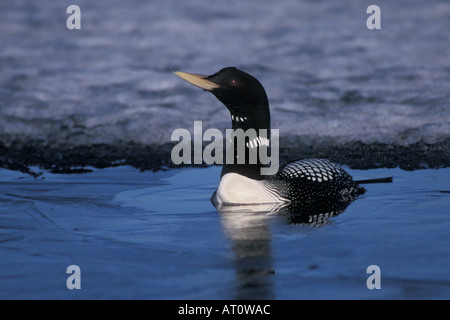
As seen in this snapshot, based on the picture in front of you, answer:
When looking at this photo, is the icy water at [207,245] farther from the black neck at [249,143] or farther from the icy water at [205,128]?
the black neck at [249,143]

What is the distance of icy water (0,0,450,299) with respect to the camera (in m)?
3.23

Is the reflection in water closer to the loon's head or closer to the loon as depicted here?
the loon

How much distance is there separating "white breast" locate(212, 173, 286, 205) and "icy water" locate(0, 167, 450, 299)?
0.50 ft

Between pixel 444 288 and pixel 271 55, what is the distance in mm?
7149

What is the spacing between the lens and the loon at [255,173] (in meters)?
4.65

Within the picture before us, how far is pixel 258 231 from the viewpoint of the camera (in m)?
3.95

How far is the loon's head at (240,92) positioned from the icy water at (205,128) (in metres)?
0.64

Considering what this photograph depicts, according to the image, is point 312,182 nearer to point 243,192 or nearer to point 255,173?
point 255,173

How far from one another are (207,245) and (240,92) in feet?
4.43

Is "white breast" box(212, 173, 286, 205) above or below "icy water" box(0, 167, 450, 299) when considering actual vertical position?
above

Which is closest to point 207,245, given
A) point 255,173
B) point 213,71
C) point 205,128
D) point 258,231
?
point 258,231

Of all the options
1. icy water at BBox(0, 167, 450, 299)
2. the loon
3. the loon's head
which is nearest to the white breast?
the loon

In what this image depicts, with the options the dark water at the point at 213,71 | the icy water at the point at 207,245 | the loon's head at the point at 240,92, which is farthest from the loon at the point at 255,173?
the dark water at the point at 213,71

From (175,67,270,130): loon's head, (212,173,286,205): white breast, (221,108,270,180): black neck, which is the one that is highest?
(175,67,270,130): loon's head
